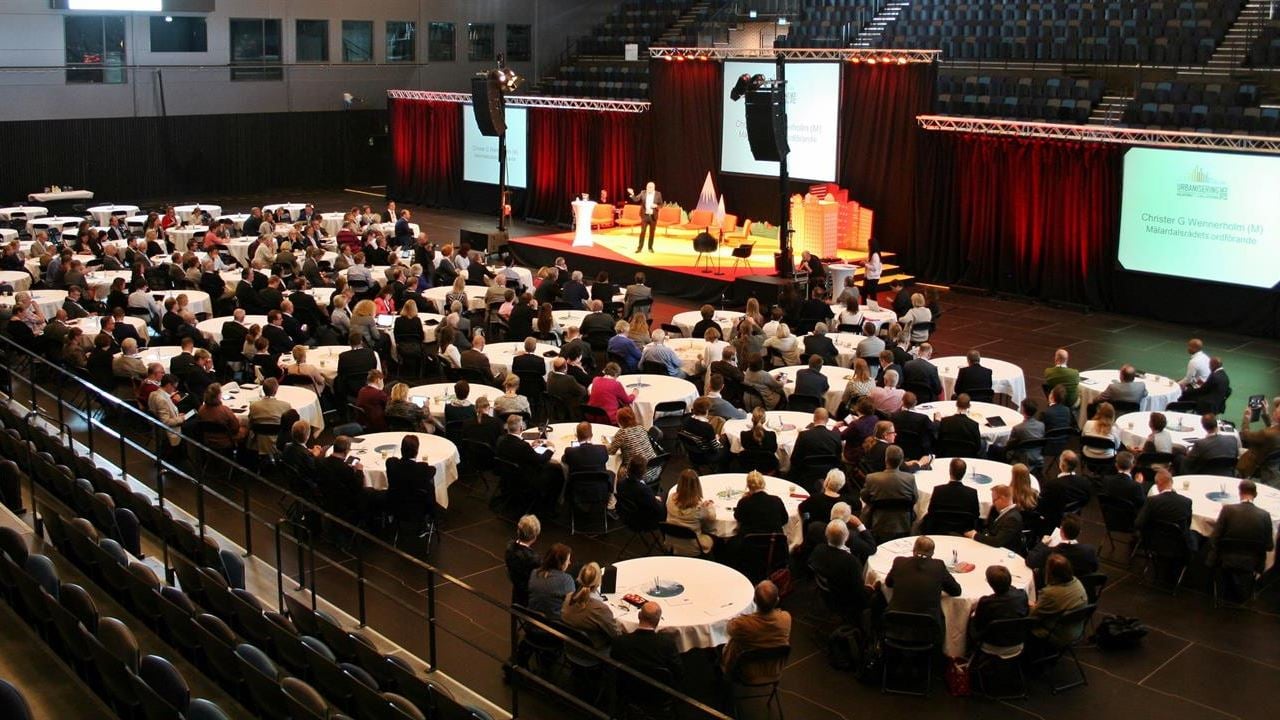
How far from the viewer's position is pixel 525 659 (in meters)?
8.73

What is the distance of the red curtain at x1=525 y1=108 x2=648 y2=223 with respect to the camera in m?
27.9

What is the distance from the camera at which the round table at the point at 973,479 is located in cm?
1037

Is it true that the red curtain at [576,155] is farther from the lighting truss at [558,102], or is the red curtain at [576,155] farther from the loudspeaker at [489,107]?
the loudspeaker at [489,107]

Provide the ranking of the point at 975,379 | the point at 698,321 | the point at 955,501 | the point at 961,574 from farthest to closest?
the point at 698,321 < the point at 975,379 < the point at 955,501 < the point at 961,574

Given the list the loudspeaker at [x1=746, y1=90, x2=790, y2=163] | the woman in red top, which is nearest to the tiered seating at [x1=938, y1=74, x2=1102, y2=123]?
the loudspeaker at [x1=746, y1=90, x2=790, y2=163]

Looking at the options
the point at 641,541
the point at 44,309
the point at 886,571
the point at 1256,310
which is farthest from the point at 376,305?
the point at 1256,310

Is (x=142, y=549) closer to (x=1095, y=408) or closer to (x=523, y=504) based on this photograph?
(x=523, y=504)

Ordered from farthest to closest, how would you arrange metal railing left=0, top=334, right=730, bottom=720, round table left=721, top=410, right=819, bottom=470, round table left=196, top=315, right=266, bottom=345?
round table left=196, top=315, right=266, bottom=345, round table left=721, top=410, right=819, bottom=470, metal railing left=0, top=334, right=730, bottom=720

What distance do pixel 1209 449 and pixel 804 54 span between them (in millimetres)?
15407

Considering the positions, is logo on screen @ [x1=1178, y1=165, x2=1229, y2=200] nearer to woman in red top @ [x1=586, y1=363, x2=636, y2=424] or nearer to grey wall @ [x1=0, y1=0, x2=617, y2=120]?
woman in red top @ [x1=586, y1=363, x2=636, y2=424]

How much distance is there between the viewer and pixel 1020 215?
21.2 m

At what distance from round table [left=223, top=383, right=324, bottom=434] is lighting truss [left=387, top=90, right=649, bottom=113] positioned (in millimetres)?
15604

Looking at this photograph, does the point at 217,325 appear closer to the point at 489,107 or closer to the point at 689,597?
the point at 689,597

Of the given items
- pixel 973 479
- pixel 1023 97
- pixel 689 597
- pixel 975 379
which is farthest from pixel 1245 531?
pixel 1023 97
